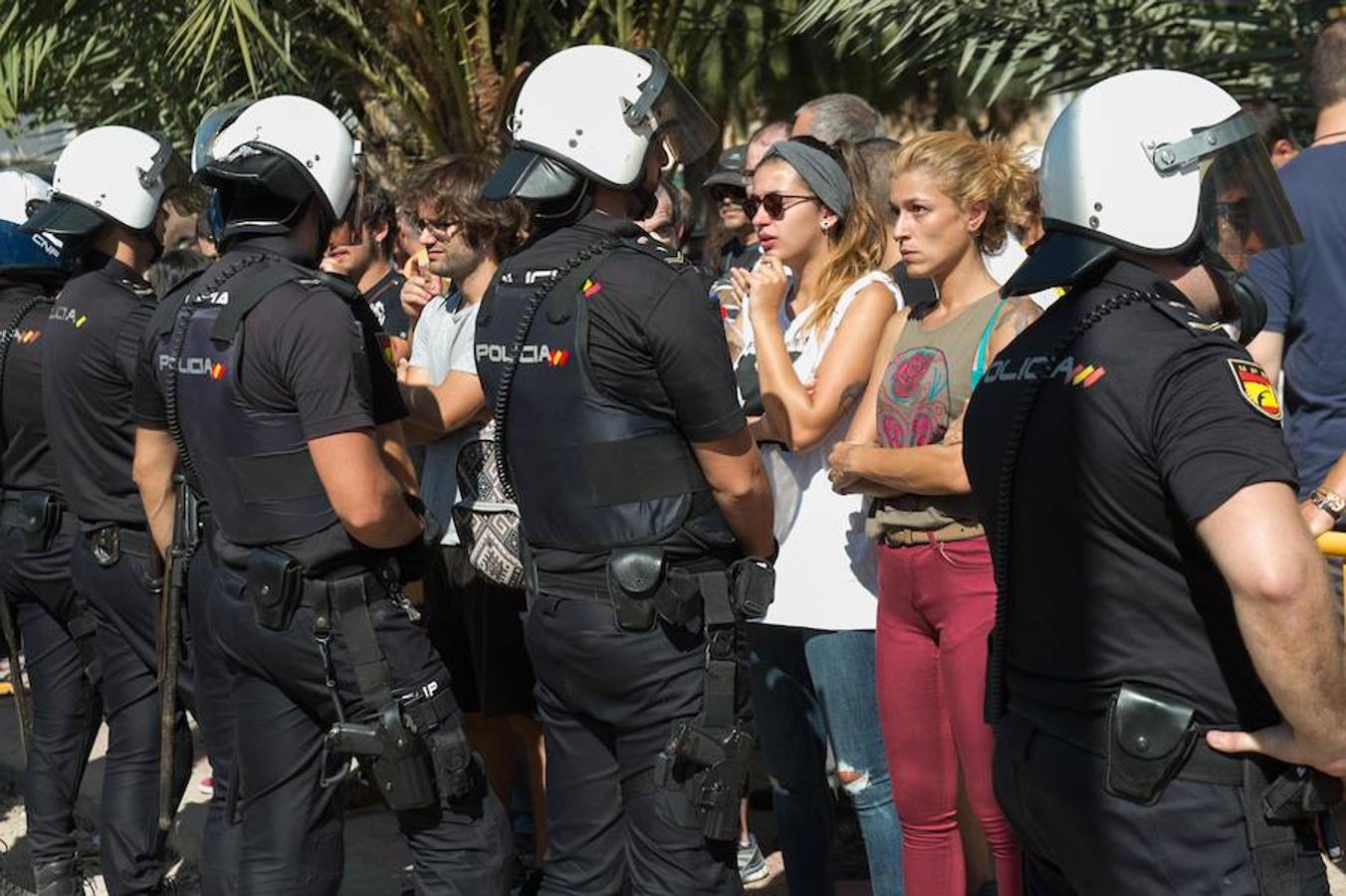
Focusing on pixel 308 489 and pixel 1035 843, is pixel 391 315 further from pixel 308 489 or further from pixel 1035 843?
pixel 1035 843

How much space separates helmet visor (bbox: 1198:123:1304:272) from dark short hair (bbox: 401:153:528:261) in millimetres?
2336

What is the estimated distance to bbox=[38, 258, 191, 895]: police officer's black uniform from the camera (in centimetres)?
489

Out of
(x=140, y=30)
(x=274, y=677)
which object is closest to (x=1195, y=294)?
(x=274, y=677)

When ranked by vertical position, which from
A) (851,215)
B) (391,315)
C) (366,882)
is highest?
(851,215)

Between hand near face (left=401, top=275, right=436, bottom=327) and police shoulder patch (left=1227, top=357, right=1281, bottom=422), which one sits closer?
police shoulder patch (left=1227, top=357, right=1281, bottom=422)

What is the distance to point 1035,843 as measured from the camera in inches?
109

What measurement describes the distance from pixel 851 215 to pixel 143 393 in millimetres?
1782

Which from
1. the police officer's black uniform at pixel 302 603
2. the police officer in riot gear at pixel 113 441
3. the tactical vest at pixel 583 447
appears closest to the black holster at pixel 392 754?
the police officer's black uniform at pixel 302 603

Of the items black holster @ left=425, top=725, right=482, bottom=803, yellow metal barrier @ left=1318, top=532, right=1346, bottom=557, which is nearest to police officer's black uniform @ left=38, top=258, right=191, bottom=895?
black holster @ left=425, top=725, right=482, bottom=803

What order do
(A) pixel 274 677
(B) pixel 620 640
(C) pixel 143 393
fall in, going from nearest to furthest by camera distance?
(B) pixel 620 640
(A) pixel 274 677
(C) pixel 143 393

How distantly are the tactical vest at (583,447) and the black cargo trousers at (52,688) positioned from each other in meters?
2.24

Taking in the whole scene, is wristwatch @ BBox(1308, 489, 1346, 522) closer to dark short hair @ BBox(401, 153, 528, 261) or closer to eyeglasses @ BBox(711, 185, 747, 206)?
dark short hair @ BBox(401, 153, 528, 261)

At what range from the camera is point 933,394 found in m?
3.90

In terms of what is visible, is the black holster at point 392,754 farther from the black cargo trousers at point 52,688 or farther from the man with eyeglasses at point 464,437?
the black cargo trousers at point 52,688
